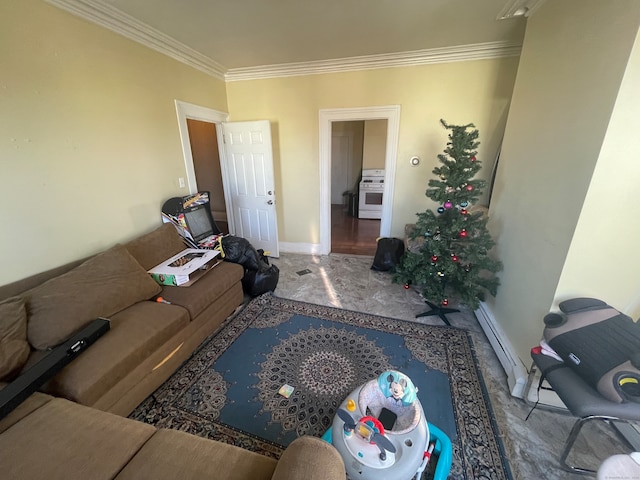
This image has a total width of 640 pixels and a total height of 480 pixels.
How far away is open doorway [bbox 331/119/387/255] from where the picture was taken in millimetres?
4872

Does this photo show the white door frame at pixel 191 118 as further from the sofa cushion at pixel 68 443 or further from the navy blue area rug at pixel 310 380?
the sofa cushion at pixel 68 443

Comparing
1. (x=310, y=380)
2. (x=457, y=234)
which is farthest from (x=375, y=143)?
(x=310, y=380)

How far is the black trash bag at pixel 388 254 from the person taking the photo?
11.2 feet

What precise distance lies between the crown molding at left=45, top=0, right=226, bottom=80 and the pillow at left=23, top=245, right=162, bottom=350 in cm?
181

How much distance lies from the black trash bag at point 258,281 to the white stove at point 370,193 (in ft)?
12.5

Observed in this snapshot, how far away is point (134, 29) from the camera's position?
7.50 ft

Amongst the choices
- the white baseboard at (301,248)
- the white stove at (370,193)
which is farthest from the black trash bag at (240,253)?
the white stove at (370,193)

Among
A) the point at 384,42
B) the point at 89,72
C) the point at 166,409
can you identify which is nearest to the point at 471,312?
the point at 166,409

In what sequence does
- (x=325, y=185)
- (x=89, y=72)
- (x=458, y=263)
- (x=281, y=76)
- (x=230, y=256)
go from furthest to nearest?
1. (x=325, y=185)
2. (x=281, y=76)
3. (x=230, y=256)
4. (x=458, y=263)
5. (x=89, y=72)

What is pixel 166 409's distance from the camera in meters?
1.61

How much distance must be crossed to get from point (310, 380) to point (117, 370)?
1168 millimetres

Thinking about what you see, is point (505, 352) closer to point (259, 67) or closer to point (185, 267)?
point (185, 267)

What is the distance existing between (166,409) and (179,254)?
4.43 ft

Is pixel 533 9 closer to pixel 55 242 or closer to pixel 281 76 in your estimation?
pixel 281 76
